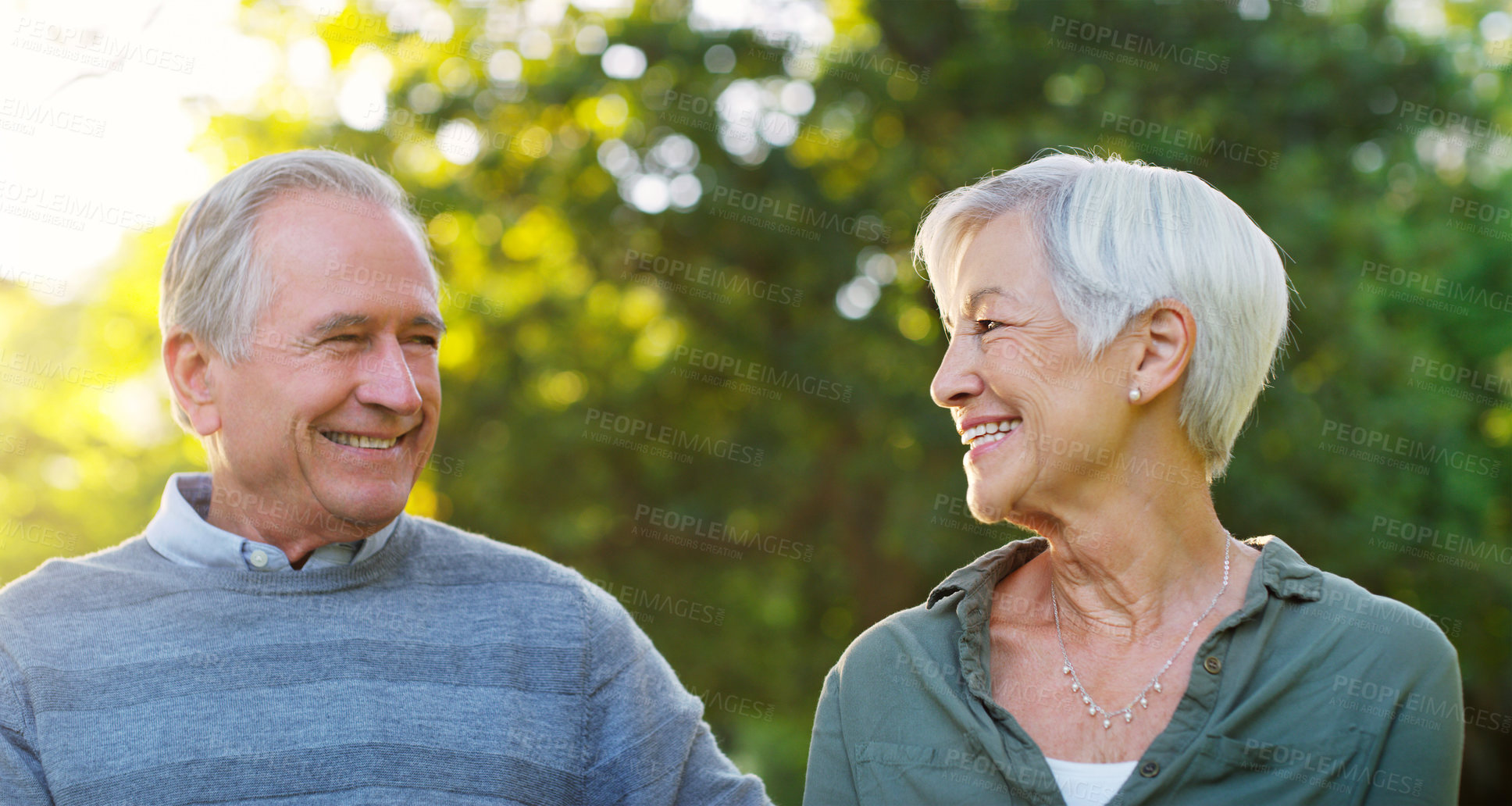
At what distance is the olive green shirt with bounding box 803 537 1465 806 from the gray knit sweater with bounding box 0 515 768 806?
1.64 ft

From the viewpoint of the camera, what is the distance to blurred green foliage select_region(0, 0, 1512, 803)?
24.7 feet

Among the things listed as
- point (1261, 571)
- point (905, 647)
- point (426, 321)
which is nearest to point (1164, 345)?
point (1261, 571)

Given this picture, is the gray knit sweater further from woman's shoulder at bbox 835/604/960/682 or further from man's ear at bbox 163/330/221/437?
woman's shoulder at bbox 835/604/960/682

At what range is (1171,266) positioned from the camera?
1907mm

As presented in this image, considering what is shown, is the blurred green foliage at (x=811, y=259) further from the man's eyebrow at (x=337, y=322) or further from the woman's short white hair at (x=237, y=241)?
the man's eyebrow at (x=337, y=322)

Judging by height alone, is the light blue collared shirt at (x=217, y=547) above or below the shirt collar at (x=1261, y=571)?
below

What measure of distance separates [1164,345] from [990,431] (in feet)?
1.08

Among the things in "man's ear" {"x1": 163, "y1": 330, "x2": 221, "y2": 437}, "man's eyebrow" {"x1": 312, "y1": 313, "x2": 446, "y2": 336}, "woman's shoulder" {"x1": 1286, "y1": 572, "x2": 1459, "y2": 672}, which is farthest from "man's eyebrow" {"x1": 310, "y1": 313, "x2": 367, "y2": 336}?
"woman's shoulder" {"x1": 1286, "y1": 572, "x2": 1459, "y2": 672}

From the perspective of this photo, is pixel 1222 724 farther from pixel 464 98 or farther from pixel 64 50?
pixel 464 98

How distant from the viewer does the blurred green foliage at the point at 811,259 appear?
24.7 ft

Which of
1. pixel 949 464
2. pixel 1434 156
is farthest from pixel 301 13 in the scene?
pixel 1434 156

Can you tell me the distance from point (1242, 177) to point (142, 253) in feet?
Result: 31.5

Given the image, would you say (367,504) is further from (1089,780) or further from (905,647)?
(1089,780)

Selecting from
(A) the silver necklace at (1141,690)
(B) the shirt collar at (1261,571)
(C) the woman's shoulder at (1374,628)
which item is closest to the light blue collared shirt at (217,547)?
(B) the shirt collar at (1261,571)
